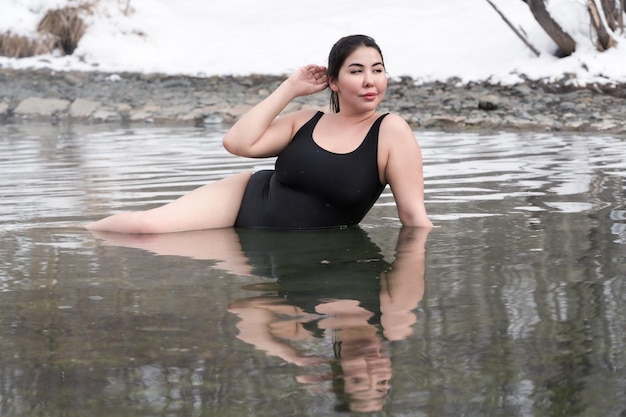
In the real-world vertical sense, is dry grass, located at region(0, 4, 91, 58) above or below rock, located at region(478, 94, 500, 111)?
above

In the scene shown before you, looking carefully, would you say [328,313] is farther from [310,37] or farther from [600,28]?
[310,37]

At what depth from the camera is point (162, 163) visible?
30.8ft

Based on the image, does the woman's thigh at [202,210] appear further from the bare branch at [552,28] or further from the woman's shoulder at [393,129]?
the bare branch at [552,28]

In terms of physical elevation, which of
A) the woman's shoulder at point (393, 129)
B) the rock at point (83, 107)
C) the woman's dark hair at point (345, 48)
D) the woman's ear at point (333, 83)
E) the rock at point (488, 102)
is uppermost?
the woman's dark hair at point (345, 48)

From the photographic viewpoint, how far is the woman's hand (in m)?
5.50

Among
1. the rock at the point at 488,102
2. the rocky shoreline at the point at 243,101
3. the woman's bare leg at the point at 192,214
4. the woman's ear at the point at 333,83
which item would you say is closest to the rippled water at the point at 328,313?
the woman's bare leg at the point at 192,214

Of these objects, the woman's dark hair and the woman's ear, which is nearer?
the woman's dark hair

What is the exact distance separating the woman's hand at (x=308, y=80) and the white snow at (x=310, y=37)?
908 centimetres

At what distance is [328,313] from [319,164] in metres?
1.83

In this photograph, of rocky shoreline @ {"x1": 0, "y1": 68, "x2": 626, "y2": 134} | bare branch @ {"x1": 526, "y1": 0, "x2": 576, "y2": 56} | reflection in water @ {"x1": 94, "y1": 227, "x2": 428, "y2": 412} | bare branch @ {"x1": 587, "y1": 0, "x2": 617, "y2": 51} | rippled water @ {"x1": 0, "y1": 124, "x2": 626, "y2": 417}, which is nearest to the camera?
rippled water @ {"x1": 0, "y1": 124, "x2": 626, "y2": 417}

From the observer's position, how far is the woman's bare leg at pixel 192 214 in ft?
18.3

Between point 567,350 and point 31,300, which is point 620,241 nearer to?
point 567,350

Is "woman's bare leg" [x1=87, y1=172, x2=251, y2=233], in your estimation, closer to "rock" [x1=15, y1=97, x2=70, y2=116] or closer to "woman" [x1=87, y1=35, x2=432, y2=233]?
"woman" [x1=87, y1=35, x2=432, y2=233]

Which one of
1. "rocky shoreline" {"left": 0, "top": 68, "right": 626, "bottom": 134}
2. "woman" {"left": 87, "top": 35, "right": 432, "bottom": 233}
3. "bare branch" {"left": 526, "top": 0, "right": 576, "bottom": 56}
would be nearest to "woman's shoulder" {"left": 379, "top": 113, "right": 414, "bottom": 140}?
"woman" {"left": 87, "top": 35, "right": 432, "bottom": 233}
